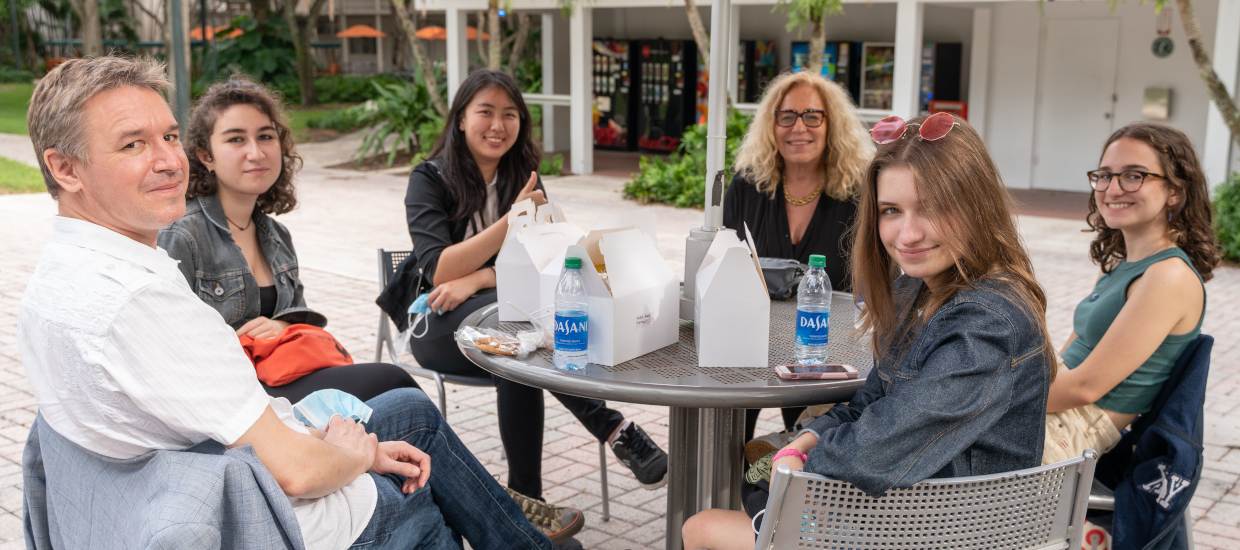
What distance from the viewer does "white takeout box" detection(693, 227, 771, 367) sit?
2.32m

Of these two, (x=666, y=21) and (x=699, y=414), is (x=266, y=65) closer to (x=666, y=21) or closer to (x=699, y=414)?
(x=666, y=21)

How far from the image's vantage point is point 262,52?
28.2m

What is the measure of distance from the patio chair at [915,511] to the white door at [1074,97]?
11.6 metres

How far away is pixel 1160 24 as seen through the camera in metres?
11.8

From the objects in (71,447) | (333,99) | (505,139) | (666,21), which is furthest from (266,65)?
(71,447)

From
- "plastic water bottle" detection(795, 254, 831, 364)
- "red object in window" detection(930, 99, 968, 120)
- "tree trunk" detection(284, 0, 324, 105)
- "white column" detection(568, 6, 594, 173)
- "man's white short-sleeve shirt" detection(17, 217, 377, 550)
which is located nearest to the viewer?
"man's white short-sleeve shirt" detection(17, 217, 377, 550)

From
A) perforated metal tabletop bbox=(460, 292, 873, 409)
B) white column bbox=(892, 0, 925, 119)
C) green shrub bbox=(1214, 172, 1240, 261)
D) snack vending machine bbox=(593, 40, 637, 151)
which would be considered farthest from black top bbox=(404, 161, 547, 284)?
snack vending machine bbox=(593, 40, 637, 151)

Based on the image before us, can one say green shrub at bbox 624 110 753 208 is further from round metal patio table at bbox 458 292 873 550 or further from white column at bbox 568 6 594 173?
round metal patio table at bbox 458 292 873 550

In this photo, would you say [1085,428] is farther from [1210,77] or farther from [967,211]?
[1210,77]

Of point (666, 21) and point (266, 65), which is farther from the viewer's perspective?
point (266, 65)

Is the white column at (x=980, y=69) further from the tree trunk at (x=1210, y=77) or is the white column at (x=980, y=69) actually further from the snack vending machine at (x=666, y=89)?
the snack vending machine at (x=666, y=89)

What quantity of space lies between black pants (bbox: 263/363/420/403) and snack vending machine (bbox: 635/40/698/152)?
48.1 ft

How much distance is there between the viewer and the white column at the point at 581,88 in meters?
14.5

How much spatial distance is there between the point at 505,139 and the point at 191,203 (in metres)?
1.22
